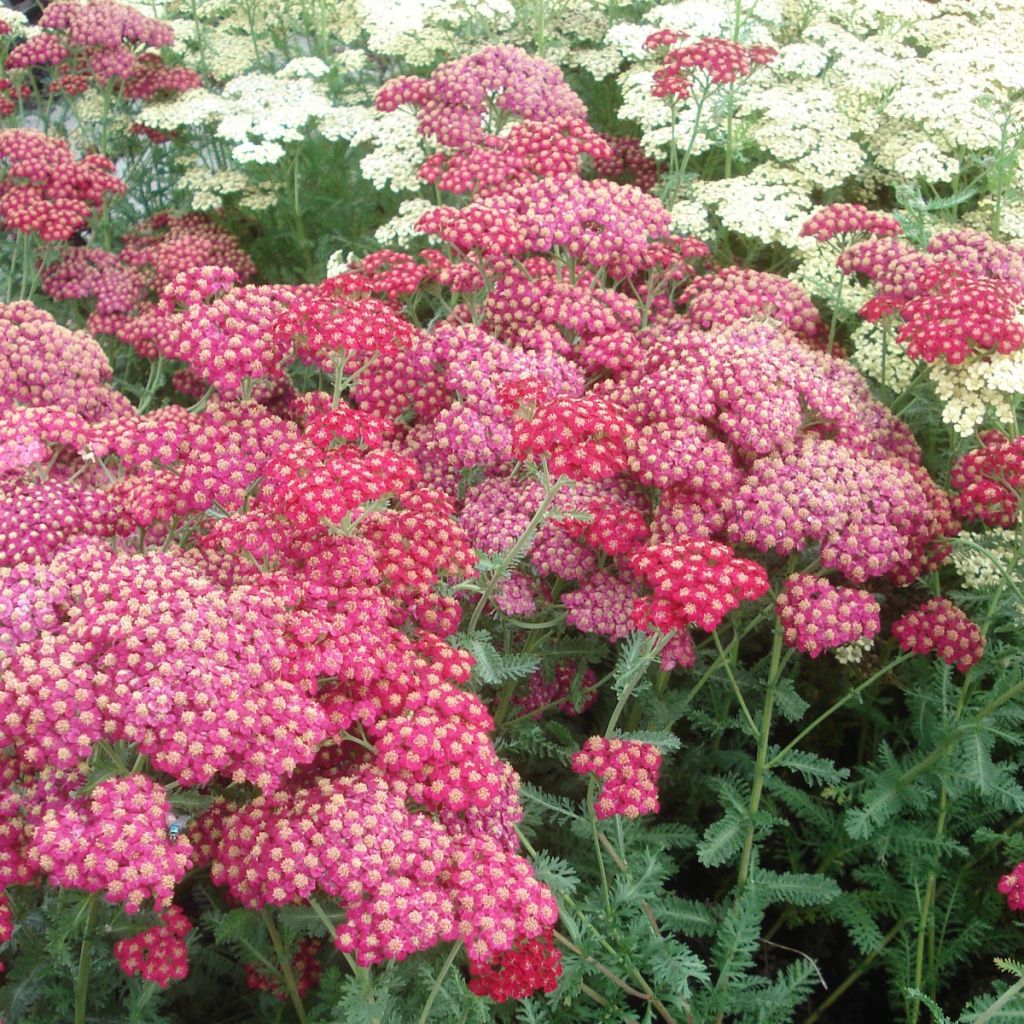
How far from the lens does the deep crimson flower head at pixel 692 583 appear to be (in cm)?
274

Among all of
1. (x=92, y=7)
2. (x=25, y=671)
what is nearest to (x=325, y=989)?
(x=25, y=671)

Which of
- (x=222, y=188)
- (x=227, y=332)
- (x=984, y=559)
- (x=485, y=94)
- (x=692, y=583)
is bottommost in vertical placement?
(x=984, y=559)

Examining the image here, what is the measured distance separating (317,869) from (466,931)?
351 mm

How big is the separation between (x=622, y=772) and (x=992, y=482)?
5.26ft

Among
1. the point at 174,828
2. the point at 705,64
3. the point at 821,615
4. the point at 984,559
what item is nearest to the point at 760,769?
the point at 821,615

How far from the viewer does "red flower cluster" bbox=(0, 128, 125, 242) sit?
5.10m

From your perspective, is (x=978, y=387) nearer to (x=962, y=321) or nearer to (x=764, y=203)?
(x=962, y=321)

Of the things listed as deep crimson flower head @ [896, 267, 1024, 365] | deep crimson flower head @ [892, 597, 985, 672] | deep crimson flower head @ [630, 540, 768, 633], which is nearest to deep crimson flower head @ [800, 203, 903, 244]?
deep crimson flower head @ [896, 267, 1024, 365]

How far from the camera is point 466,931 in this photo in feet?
7.48

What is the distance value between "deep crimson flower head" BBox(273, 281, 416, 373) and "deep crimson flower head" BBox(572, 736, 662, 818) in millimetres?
1410

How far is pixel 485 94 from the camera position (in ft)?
17.0

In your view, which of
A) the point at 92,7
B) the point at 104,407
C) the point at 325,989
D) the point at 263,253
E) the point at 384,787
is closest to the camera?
the point at 384,787

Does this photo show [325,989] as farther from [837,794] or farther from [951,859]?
[951,859]

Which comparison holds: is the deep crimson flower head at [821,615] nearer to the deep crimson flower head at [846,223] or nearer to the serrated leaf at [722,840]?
the serrated leaf at [722,840]
